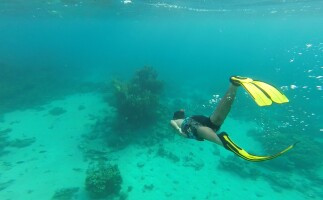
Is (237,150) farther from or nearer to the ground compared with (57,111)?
farther from the ground

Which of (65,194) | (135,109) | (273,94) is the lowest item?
(65,194)

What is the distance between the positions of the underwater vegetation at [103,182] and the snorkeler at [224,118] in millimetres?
6506

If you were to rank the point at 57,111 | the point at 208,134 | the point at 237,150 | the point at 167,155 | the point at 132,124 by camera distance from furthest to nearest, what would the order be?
the point at 57,111, the point at 132,124, the point at 167,155, the point at 208,134, the point at 237,150

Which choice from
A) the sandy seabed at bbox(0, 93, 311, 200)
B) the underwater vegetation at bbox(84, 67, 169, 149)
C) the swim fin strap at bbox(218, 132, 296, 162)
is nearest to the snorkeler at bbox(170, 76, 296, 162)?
the swim fin strap at bbox(218, 132, 296, 162)

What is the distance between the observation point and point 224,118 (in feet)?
21.0

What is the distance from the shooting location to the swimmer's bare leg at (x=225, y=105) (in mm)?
6180

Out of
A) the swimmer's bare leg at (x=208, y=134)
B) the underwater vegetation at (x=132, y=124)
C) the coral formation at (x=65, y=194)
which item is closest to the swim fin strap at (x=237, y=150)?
the swimmer's bare leg at (x=208, y=134)

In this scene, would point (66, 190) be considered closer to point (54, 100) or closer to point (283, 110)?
point (54, 100)

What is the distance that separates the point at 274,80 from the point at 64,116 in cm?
3017

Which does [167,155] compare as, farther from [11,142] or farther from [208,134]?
[11,142]

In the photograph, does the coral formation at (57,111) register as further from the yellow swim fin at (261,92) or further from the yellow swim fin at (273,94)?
the yellow swim fin at (273,94)

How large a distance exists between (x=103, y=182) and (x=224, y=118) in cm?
811

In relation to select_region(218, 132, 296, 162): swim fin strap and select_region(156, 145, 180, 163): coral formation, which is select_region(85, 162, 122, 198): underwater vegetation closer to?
select_region(156, 145, 180, 163): coral formation

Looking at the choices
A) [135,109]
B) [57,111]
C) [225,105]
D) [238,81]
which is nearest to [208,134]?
[225,105]
